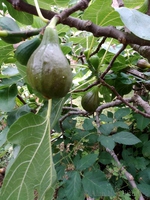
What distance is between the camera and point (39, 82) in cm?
46

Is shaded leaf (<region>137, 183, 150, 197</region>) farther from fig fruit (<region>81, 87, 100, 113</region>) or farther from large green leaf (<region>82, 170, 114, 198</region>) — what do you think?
fig fruit (<region>81, 87, 100, 113</region>)

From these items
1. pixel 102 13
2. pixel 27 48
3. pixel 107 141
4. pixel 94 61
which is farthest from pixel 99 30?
pixel 107 141

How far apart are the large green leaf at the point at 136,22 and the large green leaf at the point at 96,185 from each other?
24.6 inches

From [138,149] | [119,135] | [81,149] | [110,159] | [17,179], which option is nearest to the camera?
[17,179]

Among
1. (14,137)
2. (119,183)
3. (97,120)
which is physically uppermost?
(14,137)

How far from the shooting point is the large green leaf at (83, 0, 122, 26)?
0.62 metres

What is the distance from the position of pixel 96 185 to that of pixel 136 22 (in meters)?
0.64

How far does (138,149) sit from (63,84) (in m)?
1.02

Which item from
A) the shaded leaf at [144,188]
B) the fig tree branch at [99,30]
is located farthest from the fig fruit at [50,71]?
the shaded leaf at [144,188]

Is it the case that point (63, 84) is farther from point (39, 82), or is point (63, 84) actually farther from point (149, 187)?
point (149, 187)

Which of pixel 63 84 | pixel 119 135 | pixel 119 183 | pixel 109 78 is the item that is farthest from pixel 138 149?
pixel 63 84

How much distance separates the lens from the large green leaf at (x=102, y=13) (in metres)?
0.62

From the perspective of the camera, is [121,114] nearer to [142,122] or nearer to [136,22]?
[142,122]

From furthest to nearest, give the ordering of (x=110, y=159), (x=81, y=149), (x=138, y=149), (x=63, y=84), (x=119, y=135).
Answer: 1. (x=138, y=149)
2. (x=81, y=149)
3. (x=110, y=159)
4. (x=119, y=135)
5. (x=63, y=84)
